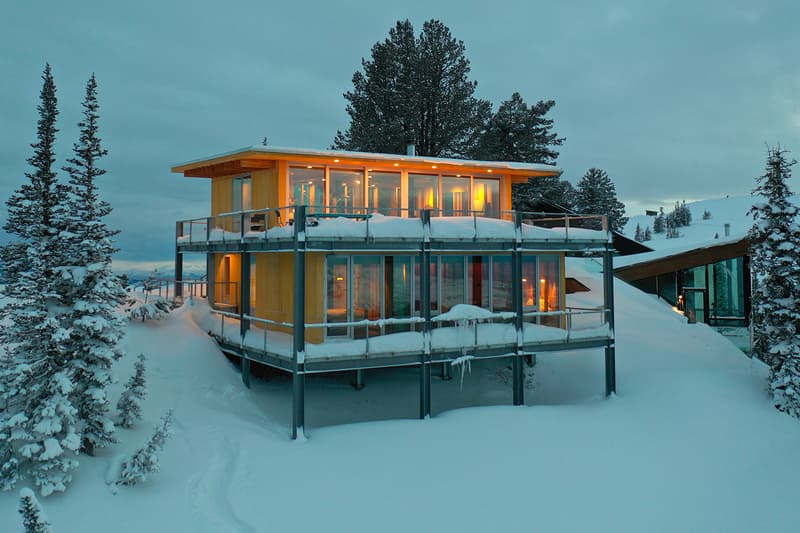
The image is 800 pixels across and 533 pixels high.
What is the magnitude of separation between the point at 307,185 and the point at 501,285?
7988 millimetres

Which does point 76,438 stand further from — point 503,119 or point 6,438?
Result: point 503,119

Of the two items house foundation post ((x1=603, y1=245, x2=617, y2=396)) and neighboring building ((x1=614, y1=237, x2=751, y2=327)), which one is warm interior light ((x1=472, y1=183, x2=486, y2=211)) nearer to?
house foundation post ((x1=603, y1=245, x2=617, y2=396))

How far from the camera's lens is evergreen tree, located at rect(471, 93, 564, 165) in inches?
1542

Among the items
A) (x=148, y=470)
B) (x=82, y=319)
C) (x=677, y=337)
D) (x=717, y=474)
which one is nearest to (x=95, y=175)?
(x=82, y=319)

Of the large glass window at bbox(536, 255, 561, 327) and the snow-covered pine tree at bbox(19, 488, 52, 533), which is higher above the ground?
the large glass window at bbox(536, 255, 561, 327)

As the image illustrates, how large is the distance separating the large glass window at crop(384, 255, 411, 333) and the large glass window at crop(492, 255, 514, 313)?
3647 millimetres

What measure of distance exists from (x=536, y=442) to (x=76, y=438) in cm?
1128

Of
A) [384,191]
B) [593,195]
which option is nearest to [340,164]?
[384,191]

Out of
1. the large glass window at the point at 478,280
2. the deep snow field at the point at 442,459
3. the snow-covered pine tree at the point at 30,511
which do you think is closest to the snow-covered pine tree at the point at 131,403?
the deep snow field at the point at 442,459

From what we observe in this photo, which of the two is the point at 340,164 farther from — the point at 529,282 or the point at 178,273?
the point at 178,273

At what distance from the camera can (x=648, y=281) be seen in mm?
34812

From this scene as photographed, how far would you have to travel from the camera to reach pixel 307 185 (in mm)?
20828

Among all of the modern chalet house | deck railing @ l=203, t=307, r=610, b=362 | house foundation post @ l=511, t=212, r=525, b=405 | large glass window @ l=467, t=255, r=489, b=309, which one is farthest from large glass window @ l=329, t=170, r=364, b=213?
house foundation post @ l=511, t=212, r=525, b=405

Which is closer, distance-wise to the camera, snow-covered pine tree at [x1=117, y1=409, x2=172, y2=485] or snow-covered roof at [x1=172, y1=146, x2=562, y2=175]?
snow-covered pine tree at [x1=117, y1=409, x2=172, y2=485]
